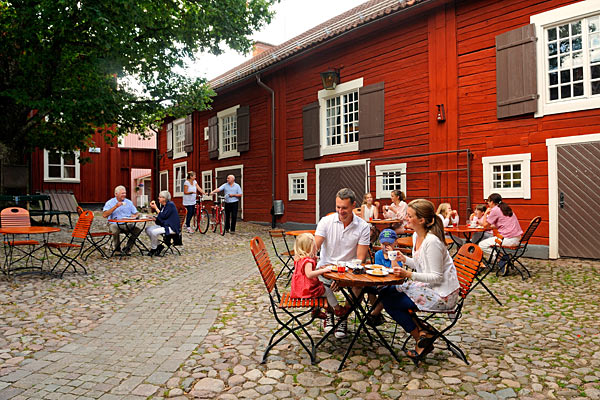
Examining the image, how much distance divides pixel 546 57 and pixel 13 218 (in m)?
10.9

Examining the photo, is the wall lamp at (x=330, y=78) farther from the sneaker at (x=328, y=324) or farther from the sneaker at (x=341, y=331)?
the sneaker at (x=341, y=331)

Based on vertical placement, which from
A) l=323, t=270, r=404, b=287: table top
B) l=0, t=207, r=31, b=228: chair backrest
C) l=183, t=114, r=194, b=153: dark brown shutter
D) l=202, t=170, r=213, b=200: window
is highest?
l=183, t=114, r=194, b=153: dark brown shutter

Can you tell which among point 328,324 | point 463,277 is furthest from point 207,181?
point 463,277

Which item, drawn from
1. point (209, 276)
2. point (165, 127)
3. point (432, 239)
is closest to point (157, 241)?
point (209, 276)

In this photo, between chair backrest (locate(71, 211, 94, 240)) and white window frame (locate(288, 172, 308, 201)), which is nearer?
chair backrest (locate(71, 211, 94, 240))

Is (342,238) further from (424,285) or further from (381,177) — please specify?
(381,177)

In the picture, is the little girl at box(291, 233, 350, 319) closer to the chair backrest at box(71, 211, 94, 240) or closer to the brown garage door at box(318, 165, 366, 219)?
the chair backrest at box(71, 211, 94, 240)

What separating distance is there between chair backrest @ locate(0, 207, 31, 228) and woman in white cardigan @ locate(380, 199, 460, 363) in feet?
22.6

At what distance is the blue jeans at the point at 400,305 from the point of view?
353 centimetres

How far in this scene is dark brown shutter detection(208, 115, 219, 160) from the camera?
19.4 meters

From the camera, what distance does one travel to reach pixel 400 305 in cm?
354

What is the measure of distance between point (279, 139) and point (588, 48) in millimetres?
9870

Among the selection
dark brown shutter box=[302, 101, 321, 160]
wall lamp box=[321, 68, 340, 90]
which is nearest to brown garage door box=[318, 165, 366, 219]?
dark brown shutter box=[302, 101, 321, 160]

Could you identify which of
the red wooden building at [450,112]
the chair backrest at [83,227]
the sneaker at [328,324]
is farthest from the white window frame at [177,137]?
the sneaker at [328,324]
